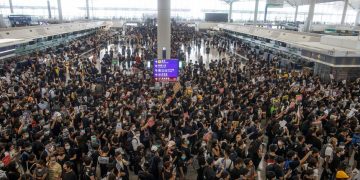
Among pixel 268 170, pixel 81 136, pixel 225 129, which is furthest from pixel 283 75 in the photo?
pixel 81 136

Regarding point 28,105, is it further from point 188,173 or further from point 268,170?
point 268,170

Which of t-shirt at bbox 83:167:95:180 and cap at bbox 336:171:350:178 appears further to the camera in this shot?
cap at bbox 336:171:350:178

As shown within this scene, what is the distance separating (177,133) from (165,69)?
603cm

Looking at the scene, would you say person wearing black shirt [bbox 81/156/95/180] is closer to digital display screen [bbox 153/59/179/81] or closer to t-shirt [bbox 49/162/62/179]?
t-shirt [bbox 49/162/62/179]

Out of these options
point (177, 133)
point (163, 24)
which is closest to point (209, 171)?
point (177, 133)

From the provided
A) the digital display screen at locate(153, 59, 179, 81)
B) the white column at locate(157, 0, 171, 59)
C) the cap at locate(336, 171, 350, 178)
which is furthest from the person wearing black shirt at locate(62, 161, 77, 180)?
the white column at locate(157, 0, 171, 59)

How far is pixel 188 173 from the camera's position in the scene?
7602 mm

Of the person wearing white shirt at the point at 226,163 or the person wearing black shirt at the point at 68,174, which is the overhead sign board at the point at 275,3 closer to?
the person wearing white shirt at the point at 226,163

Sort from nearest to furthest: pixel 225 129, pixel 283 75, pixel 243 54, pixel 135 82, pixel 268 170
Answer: pixel 268 170
pixel 225 129
pixel 135 82
pixel 283 75
pixel 243 54

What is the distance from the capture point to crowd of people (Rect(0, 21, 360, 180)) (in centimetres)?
575

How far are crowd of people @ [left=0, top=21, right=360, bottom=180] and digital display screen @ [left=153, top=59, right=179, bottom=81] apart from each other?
574mm

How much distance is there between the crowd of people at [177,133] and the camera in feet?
18.9

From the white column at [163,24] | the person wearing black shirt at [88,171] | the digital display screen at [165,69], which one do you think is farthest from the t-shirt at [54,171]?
the white column at [163,24]

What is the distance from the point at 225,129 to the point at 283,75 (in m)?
9.03
